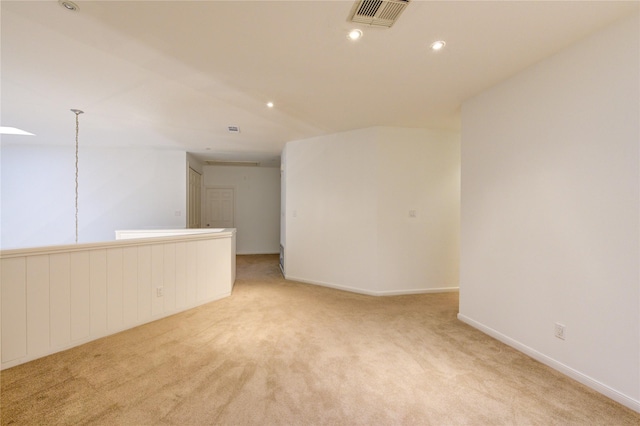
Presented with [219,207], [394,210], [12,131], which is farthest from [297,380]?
[219,207]

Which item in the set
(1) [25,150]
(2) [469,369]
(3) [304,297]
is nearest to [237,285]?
(3) [304,297]

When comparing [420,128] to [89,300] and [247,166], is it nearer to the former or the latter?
[89,300]

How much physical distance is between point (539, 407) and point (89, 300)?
375 centimetres

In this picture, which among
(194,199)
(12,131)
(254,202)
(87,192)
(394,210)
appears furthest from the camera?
(254,202)

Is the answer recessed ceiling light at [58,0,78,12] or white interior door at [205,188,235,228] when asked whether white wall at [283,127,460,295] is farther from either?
white interior door at [205,188,235,228]

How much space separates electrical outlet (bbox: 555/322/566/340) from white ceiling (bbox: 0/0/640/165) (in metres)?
2.23

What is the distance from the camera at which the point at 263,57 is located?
2363mm

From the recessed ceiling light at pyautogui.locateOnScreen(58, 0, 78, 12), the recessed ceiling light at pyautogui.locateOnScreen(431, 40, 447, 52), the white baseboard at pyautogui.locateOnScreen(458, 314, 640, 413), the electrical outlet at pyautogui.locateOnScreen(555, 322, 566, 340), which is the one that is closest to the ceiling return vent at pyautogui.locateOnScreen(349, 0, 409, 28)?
the recessed ceiling light at pyautogui.locateOnScreen(431, 40, 447, 52)

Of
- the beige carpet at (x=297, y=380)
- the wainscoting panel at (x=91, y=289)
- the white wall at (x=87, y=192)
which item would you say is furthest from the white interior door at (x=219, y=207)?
the beige carpet at (x=297, y=380)

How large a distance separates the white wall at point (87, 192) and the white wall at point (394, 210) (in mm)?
3778

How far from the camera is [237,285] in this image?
4.78 m

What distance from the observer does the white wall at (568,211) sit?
6.02 ft

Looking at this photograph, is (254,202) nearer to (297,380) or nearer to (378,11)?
(297,380)

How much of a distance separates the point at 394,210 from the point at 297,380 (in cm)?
292
